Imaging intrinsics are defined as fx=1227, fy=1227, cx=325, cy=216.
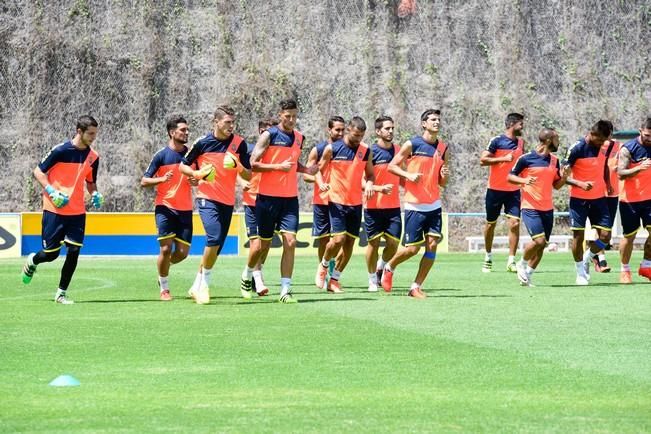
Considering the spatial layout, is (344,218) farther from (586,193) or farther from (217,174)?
(586,193)

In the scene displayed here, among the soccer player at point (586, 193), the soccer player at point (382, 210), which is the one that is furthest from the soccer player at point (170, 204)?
the soccer player at point (586, 193)

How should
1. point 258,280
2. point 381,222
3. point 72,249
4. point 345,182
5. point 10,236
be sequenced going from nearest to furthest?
point 72,249 < point 258,280 < point 345,182 < point 381,222 < point 10,236

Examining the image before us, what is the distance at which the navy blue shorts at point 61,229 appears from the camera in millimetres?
15898

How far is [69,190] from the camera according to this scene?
15953 mm

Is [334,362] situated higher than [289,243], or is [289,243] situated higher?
[289,243]

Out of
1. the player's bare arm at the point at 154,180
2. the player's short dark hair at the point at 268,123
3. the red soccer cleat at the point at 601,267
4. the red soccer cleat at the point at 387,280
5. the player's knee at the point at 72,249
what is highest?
the player's short dark hair at the point at 268,123

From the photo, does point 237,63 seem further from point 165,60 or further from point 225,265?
point 225,265

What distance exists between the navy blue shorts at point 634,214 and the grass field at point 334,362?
2300 mm

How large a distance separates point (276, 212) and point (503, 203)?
8040 millimetres

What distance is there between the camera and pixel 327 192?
58.8ft

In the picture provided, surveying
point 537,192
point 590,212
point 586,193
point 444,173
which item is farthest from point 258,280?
point 590,212

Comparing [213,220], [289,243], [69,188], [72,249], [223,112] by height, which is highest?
[223,112]

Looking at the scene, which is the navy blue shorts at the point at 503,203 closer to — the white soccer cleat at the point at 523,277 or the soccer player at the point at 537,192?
the soccer player at the point at 537,192

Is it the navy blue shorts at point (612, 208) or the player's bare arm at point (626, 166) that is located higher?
the player's bare arm at point (626, 166)
